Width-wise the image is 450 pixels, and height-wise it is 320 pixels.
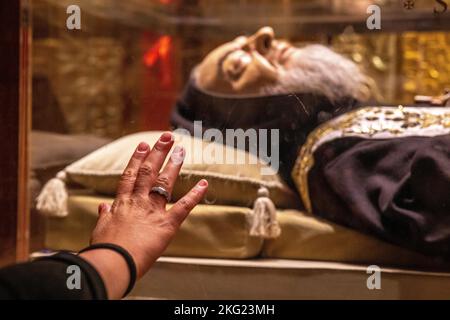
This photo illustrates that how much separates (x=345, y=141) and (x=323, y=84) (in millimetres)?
106

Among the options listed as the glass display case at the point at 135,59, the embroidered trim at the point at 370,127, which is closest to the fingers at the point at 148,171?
the glass display case at the point at 135,59

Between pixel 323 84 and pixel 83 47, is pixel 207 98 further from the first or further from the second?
pixel 83 47

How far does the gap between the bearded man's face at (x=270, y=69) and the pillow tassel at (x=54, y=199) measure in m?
0.29

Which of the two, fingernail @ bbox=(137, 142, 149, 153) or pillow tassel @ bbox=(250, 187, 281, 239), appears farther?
pillow tassel @ bbox=(250, 187, 281, 239)

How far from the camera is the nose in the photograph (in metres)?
1.20

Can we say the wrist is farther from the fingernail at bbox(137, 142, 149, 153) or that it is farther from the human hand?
the fingernail at bbox(137, 142, 149, 153)

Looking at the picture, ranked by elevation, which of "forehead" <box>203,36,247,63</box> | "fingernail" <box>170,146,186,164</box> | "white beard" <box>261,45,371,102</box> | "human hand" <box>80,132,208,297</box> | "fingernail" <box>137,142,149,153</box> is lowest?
"human hand" <box>80,132,208,297</box>

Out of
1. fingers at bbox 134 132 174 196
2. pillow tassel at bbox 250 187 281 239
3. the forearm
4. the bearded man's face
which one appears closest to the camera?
the forearm

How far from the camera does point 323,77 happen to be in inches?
45.1

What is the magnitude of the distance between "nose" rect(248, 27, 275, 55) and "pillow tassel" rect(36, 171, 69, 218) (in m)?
0.40

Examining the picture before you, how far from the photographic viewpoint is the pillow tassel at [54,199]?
1.06m

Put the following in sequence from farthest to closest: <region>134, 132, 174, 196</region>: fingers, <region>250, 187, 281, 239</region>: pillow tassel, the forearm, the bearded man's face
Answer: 1. the bearded man's face
2. <region>250, 187, 281, 239</region>: pillow tassel
3. <region>134, 132, 174, 196</region>: fingers
4. the forearm

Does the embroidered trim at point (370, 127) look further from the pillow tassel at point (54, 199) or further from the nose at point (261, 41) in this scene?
the pillow tassel at point (54, 199)

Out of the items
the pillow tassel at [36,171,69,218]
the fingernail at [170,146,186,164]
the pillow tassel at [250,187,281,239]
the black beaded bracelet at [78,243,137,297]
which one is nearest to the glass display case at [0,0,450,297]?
the pillow tassel at [36,171,69,218]
